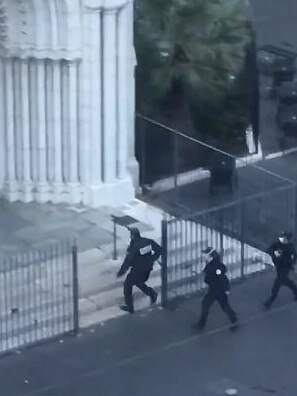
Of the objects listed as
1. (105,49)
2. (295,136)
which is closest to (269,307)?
(105,49)

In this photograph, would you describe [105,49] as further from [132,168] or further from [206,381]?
[206,381]

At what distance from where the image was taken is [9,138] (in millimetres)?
27359

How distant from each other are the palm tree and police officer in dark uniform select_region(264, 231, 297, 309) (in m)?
5.26

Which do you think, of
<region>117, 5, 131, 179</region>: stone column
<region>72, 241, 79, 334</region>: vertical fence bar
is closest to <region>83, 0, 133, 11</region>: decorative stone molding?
<region>117, 5, 131, 179</region>: stone column

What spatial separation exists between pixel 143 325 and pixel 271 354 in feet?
6.83

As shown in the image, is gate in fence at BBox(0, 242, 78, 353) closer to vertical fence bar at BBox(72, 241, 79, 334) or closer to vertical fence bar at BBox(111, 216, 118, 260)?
vertical fence bar at BBox(72, 241, 79, 334)

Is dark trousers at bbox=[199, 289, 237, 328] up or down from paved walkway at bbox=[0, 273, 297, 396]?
up

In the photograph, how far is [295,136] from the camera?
3250 centimetres

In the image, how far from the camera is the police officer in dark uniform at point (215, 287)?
23.2 meters

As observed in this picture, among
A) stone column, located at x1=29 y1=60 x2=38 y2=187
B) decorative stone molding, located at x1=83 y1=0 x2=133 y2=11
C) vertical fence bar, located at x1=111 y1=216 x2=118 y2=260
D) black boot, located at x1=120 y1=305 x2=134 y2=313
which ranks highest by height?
decorative stone molding, located at x1=83 y1=0 x2=133 y2=11

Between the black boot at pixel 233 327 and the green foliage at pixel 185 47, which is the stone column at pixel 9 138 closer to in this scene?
the green foliage at pixel 185 47

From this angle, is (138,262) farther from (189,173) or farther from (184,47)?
(184,47)

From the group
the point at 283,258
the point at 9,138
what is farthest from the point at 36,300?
the point at 9,138

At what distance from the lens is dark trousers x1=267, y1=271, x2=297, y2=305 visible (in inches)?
963
